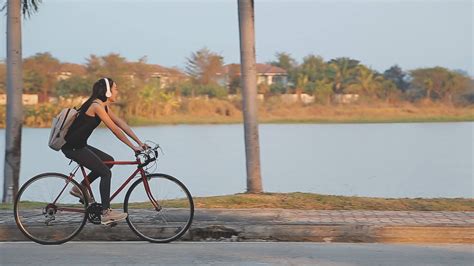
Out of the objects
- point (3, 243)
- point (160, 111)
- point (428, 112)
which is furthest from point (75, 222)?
point (428, 112)

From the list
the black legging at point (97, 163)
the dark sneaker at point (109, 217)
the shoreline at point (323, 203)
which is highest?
the black legging at point (97, 163)

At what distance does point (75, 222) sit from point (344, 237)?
308 centimetres

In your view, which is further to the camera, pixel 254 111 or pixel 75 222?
pixel 254 111

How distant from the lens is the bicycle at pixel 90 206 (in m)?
8.70

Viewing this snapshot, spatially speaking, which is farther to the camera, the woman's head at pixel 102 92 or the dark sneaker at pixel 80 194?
the dark sneaker at pixel 80 194

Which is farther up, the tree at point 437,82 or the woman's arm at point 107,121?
the tree at point 437,82

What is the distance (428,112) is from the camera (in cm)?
3916

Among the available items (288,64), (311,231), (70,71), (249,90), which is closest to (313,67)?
(288,64)

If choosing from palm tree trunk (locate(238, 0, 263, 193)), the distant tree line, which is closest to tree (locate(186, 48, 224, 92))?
the distant tree line

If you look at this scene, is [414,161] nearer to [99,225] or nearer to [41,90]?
[99,225]

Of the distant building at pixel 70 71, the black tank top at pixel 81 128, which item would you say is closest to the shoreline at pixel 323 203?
the black tank top at pixel 81 128

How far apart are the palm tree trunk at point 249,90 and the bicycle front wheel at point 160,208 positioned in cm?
304

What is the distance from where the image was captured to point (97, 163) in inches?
335

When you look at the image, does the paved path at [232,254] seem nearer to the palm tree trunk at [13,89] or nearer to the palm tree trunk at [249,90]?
the palm tree trunk at [249,90]
